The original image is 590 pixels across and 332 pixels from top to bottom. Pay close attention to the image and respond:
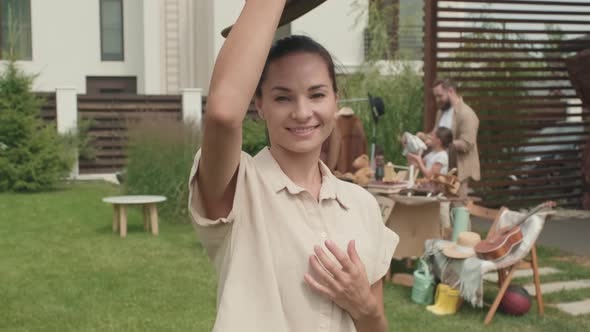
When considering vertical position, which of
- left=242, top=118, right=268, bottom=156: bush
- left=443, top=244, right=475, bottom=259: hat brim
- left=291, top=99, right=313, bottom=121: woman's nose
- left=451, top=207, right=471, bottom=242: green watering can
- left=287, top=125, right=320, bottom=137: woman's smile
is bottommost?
left=443, top=244, right=475, bottom=259: hat brim

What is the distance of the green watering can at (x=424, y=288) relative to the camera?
5.83 meters

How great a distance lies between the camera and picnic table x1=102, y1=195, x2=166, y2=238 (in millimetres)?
8867

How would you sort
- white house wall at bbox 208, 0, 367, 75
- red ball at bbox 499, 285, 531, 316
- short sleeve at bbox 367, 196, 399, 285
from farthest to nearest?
white house wall at bbox 208, 0, 367, 75 < red ball at bbox 499, 285, 531, 316 < short sleeve at bbox 367, 196, 399, 285

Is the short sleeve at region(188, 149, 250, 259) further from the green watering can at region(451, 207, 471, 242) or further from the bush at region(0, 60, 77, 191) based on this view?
the bush at region(0, 60, 77, 191)

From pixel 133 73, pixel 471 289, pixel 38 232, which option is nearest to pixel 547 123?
pixel 471 289

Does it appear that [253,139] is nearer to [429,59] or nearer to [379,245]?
[429,59]

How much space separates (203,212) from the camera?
1377 mm

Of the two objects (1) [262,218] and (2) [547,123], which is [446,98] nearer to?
(2) [547,123]

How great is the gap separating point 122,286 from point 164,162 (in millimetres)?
4318

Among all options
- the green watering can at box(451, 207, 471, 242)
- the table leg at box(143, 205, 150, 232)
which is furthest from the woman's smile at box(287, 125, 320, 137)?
the table leg at box(143, 205, 150, 232)

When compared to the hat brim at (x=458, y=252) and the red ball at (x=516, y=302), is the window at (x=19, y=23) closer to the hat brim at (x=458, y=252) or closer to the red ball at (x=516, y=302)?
the hat brim at (x=458, y=252)

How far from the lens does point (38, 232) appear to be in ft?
30.5

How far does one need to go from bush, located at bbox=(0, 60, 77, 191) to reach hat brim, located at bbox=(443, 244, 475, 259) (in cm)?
1003

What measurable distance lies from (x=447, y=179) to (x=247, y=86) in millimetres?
5455
